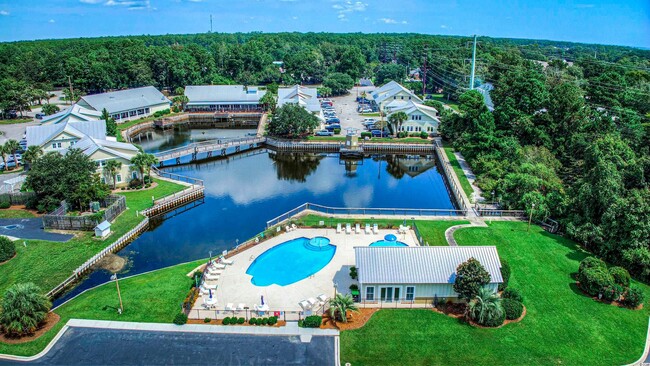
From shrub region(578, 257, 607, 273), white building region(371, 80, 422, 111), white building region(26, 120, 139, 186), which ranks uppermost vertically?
white building region(371, 80, 422, 111)

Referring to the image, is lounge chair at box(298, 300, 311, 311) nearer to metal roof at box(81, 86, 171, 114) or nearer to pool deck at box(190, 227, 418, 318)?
pool deck at box(190, 227, 418, 318)

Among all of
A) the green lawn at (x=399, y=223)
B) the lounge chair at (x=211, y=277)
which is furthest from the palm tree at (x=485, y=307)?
the lounge chair at (x=211, y=277)

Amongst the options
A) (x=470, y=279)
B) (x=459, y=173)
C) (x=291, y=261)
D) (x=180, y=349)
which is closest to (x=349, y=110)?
(x=459, y=173)

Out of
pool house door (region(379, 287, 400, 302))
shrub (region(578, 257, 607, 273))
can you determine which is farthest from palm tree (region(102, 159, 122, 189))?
shrub (region(578, 257, 607, 273))

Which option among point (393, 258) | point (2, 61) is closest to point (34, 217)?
point (393, 258)

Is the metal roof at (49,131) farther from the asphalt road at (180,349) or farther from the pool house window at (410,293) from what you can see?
the pool house window at (410,293)
